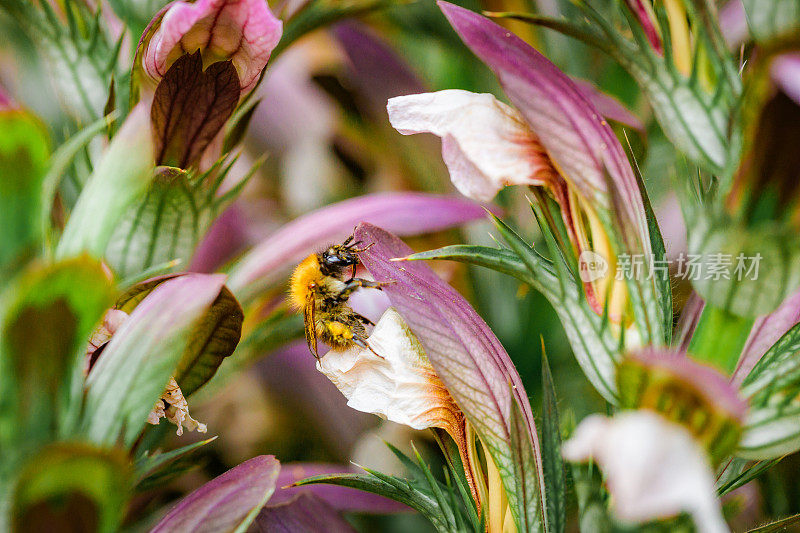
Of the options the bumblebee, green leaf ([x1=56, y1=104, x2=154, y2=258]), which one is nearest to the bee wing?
the bumblebee

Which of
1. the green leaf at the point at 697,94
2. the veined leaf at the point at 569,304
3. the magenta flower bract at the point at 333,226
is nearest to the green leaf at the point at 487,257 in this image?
the veined leaf at the point at 569,304

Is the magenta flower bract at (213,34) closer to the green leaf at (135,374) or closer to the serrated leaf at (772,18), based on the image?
the green leaf at (135,374)

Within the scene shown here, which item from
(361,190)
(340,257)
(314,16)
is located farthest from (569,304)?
(361,190)

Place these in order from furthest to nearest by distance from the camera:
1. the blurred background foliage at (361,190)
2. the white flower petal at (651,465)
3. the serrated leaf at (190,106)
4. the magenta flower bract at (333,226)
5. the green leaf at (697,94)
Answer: the blurred background foliage at (361,190) → the magenta flower bract at (333,226) → the serrated leaf at (190,106) → the green leaf at (697,94) → the white flower petal at (651,465)

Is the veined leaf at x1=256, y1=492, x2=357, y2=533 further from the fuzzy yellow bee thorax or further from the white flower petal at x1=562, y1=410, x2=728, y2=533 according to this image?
the white flower petal at x1=562, y1=410, x2=728, y2=533

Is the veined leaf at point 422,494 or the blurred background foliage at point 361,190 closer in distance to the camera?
the veined leaf at point 422,494

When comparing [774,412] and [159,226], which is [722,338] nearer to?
[774,412]
